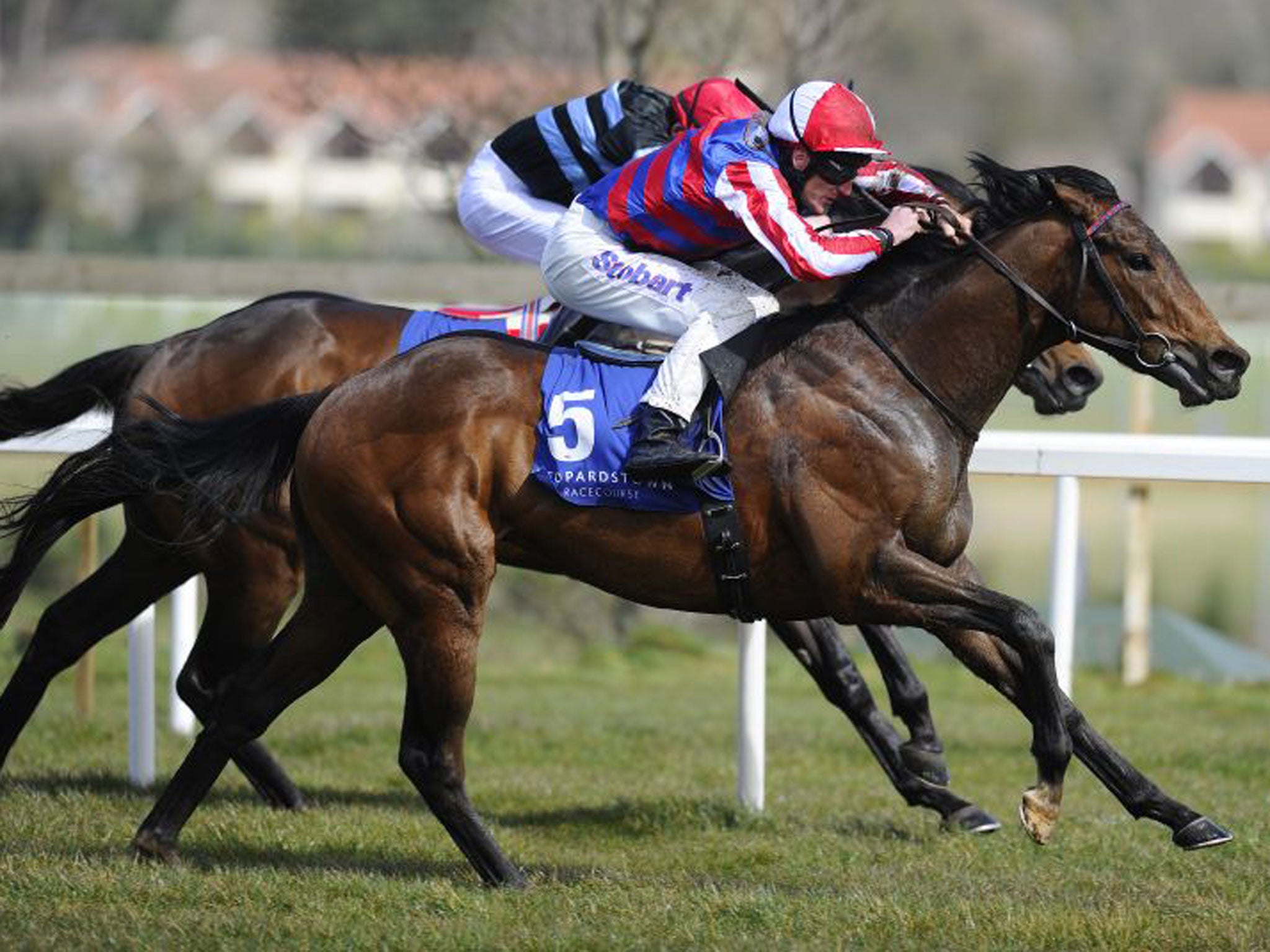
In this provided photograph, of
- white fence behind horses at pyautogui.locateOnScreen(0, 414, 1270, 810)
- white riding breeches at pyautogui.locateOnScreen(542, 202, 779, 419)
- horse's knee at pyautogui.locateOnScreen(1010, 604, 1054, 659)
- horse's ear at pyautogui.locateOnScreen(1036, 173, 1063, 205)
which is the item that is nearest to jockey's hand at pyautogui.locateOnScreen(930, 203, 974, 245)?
horse's ear at pyautogui.locateOnScreen(1036, 173, 1063, 205)

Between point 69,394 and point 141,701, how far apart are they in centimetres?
112

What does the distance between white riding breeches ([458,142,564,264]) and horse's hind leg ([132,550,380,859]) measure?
160cm

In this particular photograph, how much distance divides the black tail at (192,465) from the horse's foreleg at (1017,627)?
167 cm

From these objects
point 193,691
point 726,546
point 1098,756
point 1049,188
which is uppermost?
point 1049,188

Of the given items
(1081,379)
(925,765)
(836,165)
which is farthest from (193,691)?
(1081,379)

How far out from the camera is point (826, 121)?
18.5 ft

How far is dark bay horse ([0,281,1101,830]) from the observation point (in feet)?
22.0

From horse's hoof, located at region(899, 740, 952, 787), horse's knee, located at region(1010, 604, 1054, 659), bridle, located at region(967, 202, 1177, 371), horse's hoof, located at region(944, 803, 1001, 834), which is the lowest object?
horse's hoof, located at region(944, 803, 1001, 834)

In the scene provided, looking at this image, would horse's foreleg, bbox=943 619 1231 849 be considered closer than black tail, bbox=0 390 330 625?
Yes

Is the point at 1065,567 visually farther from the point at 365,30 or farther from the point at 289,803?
the point at 365,30

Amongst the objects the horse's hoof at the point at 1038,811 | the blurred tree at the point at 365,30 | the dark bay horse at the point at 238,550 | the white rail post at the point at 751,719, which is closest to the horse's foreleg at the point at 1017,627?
the horse's hoof at the point at 1038,811

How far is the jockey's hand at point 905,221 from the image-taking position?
5676 mm

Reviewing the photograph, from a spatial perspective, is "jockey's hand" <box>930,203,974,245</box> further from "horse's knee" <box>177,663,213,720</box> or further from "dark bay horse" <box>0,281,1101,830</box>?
"horse's knee" <box>177,663,213,720</box>

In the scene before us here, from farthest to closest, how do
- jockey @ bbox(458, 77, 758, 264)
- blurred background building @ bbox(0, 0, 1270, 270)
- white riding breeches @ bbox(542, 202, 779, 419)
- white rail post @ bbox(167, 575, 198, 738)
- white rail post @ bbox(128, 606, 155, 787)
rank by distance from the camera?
blurred background building @ bbox(0, 0, 1270, 270)
white rail post @ bbox(167, 575, 198, 738)
white rail post @ bbox(128, 606, 155, 787)
jockey @ bbox(458, 77, 758, 264)
white riding breeches @ bbox(542, 202, 779, 419)
